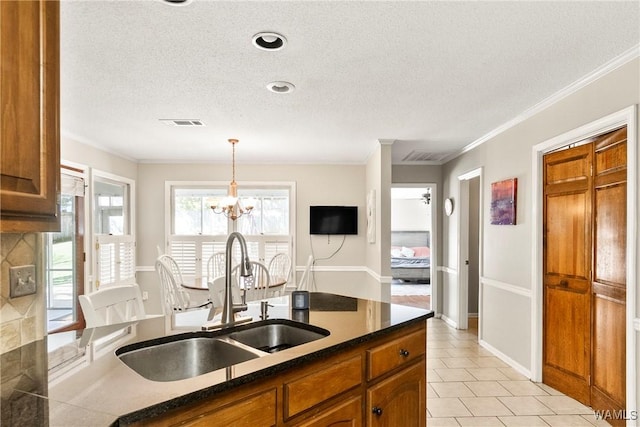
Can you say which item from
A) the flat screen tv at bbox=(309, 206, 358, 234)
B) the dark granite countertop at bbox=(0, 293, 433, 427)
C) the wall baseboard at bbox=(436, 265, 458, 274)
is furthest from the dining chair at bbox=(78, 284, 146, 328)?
the wall baseboard at bbox=(436, 265, 458, 274)

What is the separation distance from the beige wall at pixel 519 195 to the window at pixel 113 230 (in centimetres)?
479

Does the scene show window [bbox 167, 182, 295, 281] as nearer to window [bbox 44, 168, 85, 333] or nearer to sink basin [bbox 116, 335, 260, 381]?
window [bbox 44, 168, 85, 333]

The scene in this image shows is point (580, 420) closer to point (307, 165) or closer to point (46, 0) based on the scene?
point (46, 0)

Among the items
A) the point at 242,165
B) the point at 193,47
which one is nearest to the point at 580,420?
the point at 193,47

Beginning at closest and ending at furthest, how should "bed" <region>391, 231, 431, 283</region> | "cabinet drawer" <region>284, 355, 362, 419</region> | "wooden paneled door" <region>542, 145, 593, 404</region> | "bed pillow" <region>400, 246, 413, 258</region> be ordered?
1. "cabinet drawer" <region>284, 355, 362, 419</region>
2. "wooden paneled door" <region>542, 145, 593, 404</region>
3. "bed" <region>391, 231, 431, 283</region>
4. "bed pillow" <region>400, 246, 413, 258</region>

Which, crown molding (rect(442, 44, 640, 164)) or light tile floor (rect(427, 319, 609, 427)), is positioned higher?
crown molding (rect(442, 44, 640, 164))

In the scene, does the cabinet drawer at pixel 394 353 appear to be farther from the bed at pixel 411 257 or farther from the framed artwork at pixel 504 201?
the bed at pixel 411 257

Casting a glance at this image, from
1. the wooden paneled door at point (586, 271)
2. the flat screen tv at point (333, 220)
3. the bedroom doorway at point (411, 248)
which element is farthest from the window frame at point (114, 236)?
the wooden paneled door at point (586, 271)

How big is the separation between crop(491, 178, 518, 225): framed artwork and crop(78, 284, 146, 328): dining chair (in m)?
3.40

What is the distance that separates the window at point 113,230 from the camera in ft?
15.8

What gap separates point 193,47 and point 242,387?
1.88 meters

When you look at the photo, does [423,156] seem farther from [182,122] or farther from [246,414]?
[246,414]

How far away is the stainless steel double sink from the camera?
4.68 ft

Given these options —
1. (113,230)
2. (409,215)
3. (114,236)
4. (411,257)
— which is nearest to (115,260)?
(114,236)
